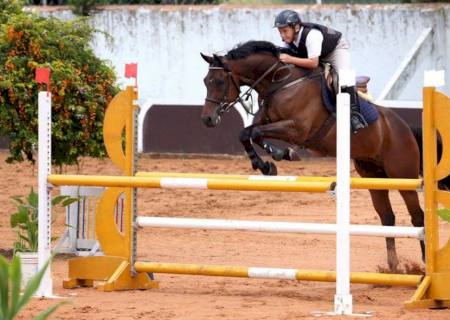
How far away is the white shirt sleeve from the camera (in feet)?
30.6

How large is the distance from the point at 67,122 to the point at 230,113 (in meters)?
6.84

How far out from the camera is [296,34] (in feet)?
31.1

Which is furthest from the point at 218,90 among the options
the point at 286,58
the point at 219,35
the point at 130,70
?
the point at 219,35

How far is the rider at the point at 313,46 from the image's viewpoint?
30.5 feet

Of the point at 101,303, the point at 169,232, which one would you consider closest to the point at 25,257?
the point at 101,303

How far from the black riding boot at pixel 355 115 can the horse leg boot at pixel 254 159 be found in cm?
90

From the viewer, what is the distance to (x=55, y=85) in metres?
9.99

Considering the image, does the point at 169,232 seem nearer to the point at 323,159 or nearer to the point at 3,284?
the point at 323,159

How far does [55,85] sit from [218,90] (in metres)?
1.56

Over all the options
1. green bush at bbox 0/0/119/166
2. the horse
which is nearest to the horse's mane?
the horse

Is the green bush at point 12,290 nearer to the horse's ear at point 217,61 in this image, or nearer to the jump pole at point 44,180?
the jump pole at point 44,180

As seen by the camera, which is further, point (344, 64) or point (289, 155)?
point (344, 64)

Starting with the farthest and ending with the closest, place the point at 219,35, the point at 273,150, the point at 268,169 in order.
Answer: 1. the point at 219,35
2. the point at 273,150
3. the point at 268,169

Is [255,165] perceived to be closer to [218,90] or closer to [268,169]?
[268,169]
